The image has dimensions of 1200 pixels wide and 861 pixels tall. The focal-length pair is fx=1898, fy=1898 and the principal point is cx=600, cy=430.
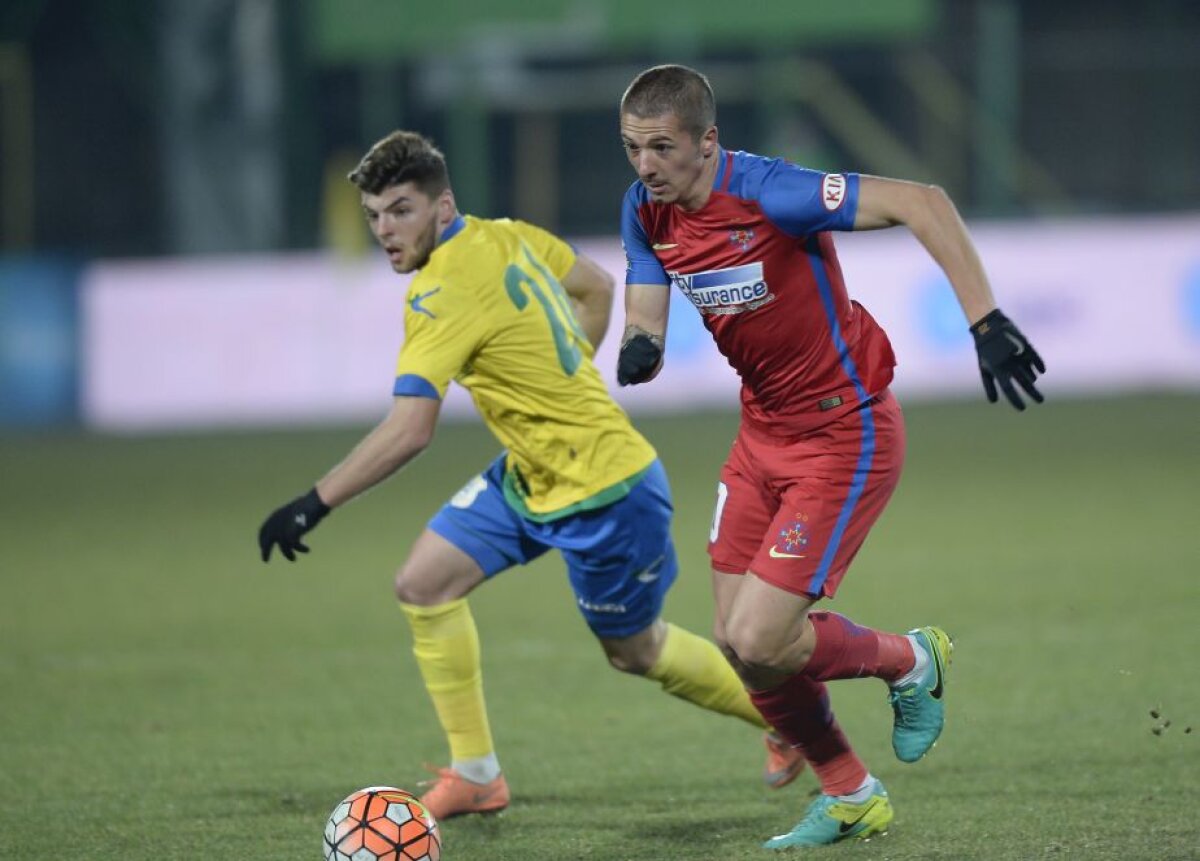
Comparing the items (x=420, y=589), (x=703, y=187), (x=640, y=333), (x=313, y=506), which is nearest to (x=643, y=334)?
(x=640, y=333)

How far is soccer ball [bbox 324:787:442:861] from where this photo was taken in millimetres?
4578

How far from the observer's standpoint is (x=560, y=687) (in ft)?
23.2

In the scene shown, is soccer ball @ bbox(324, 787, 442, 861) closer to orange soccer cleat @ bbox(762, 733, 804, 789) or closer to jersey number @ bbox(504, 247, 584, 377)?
orange soccer cleat @ bbox(762, 733, 804, 789)

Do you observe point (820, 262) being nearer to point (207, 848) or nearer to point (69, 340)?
point (207, 848)

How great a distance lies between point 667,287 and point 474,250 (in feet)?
2.15

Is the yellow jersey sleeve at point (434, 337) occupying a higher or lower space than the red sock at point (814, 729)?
higher

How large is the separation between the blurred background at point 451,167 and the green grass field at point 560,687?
12.3 ft

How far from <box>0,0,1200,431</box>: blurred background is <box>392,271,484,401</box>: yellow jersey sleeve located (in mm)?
10980

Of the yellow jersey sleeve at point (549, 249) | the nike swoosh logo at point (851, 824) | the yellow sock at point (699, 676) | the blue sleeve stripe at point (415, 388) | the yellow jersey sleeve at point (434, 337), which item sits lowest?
the nike swoosh logo at point (851, 824)

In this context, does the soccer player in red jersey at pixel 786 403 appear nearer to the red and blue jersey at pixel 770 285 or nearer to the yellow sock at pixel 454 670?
the red and blue jersey at pixel 770 285

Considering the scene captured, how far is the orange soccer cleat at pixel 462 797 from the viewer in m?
5.40

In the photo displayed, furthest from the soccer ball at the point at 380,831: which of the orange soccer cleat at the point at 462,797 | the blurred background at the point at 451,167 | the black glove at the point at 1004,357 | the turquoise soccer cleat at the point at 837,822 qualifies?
the blurred background at the point at 451,167

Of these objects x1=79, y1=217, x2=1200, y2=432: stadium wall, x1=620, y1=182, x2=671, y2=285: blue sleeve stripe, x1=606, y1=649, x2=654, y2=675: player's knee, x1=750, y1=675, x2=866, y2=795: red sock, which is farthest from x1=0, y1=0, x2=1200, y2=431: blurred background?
x1=750, y1=675, x2=866, y2=795: red sock

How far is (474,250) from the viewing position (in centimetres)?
541
